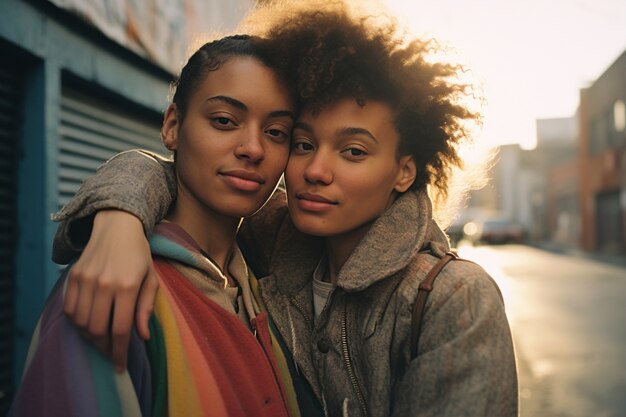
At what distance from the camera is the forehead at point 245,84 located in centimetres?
190

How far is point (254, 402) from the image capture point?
165 cm

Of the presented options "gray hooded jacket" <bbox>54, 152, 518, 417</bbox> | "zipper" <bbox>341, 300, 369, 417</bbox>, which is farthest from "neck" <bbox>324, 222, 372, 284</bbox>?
"zipper" <bbox>341, 300, 369, 417</bbox>

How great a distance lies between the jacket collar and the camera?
1818 mm

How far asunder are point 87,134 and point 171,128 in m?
2.92

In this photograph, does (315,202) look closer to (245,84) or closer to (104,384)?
(245,84)

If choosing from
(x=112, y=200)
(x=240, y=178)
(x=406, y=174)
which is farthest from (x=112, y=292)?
(x=406, y=174)

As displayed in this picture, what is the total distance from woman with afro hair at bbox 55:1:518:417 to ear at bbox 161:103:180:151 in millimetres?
79

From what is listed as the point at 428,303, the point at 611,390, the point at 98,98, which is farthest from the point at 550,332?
the point at 428,303

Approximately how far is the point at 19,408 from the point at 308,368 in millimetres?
939

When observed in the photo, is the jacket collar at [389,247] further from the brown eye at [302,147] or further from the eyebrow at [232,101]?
the eyebrow at [232,101]

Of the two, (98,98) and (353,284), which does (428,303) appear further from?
(98,98)

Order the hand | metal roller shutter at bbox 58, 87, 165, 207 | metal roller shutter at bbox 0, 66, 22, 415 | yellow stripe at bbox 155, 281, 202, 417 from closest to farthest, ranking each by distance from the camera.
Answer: the hand < yellow stripe at bbox 155, 281, 202, 417 < metal roller shutter at bbox 0, 66, 22, 415 < metal roller shutter at bbox 58, 87, 165, 207

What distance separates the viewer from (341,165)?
195 cm

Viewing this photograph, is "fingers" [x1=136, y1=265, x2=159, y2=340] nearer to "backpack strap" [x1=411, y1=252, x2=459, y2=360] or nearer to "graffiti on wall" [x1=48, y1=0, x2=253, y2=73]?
"backpack strap" [x1=411, y1=252, x2=459, y2=360]
